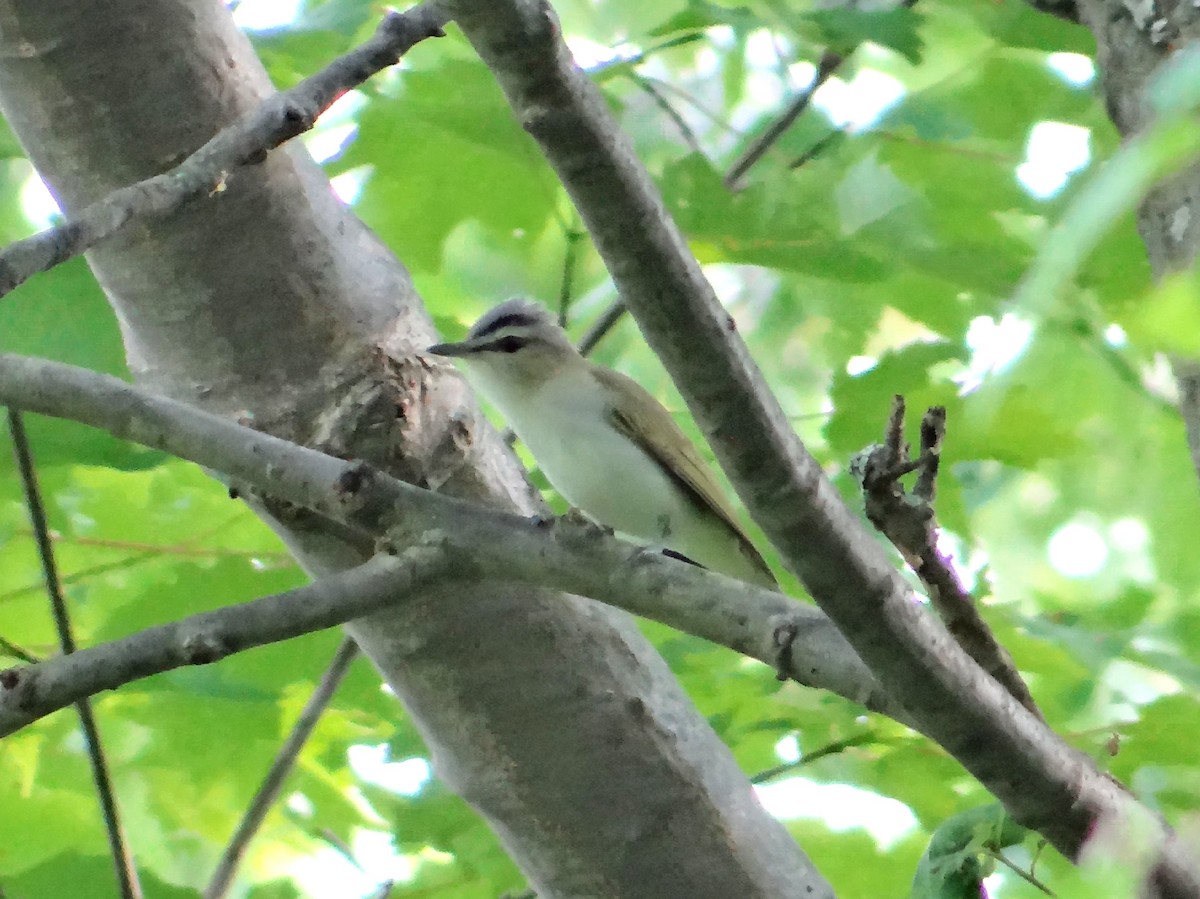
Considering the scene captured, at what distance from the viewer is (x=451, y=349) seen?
1.95 m

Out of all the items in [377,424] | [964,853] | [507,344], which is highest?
[507,344]

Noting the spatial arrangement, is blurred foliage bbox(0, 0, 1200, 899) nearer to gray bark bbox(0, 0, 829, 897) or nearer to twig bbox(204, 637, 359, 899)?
twig bbox(204, 637, 359, 899)

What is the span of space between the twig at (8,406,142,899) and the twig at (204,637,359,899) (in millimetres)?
195

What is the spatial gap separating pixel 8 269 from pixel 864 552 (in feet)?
2.54

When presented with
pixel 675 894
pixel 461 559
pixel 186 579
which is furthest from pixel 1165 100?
pixel 186 579

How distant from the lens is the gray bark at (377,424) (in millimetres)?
1531

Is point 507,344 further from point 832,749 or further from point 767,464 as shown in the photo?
point 767,464

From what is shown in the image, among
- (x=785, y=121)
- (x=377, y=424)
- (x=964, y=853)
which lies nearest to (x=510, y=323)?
(x=785, y=121)

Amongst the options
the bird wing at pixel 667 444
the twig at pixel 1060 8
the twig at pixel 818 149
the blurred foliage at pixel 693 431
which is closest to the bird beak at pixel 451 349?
the blurred foliage at pixel 693 431

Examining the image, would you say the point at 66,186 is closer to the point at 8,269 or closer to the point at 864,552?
the point at 8,269

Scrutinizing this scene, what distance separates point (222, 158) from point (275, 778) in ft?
3.05

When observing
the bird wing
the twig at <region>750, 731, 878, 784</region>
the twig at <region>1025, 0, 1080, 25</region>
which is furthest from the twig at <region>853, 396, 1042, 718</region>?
the bird wing

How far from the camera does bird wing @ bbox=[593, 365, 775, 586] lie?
8.20ft

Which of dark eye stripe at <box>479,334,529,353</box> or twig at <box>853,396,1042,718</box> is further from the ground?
dark eye stripe at <box>479,334,529,353</box>
